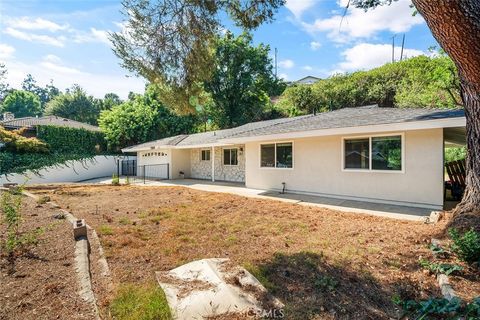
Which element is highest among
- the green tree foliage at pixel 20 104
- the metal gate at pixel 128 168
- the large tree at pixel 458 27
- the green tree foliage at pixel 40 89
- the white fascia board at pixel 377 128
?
the green tree foliage at pixel 40 89

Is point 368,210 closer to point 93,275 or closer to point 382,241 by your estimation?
point 382,241

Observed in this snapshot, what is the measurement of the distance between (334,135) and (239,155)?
7012mm

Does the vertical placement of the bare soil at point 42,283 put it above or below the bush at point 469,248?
below

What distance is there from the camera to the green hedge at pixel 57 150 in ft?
52.1

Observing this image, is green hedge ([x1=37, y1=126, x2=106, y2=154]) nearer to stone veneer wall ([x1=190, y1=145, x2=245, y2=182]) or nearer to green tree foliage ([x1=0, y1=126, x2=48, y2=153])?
green tree foliage ([x1=0, y1=126, x2=48, y2=153])

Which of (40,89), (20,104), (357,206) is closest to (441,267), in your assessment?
(357,206)

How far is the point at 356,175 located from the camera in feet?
30.1

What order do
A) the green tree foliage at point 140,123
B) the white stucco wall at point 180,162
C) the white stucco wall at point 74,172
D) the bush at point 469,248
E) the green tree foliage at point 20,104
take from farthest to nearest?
1. the green tree foliage at point 20,104
2. the green tree foliage at point 140,123
3. the white stucco wall at point 180,162
4. the white stucco wall at point 74,172
5. the bush at point 469,248

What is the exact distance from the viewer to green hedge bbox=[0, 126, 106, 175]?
15.9 m

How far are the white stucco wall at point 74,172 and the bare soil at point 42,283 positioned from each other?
1395 cm

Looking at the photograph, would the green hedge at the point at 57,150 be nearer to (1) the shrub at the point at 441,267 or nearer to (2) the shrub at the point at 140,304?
(2) the shrub at the point at 140,304

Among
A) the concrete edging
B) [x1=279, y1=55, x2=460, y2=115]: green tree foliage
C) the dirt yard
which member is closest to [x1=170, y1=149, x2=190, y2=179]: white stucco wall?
the dirt yard

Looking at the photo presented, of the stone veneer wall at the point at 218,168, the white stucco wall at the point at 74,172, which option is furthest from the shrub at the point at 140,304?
the white stucco wall at the point at 74,172

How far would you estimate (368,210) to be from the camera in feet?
25.5
